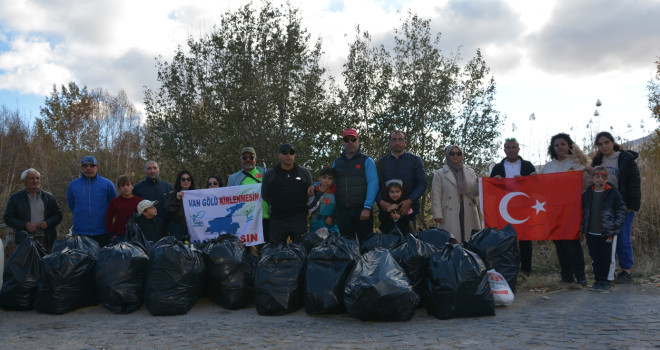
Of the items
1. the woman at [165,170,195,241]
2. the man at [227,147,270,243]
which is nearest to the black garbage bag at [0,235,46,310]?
the woman at [165,170,195,241]

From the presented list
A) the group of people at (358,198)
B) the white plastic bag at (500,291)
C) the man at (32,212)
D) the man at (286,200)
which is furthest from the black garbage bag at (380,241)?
the man at (32,212)

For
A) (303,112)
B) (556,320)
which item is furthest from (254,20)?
(556,320)

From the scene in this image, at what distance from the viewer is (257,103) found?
943cm

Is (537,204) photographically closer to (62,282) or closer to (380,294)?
(380,294)

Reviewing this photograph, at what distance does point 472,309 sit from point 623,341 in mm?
1243

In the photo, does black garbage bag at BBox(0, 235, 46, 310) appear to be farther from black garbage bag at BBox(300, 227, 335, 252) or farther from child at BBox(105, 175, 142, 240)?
black garbage bag at BBox(300, 227, 335, 252)

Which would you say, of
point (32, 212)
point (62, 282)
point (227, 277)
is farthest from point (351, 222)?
point (32, 212)

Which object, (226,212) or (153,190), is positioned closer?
(153,190)

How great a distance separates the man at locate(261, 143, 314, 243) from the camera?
6.23 metres

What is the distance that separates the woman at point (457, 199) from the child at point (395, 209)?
0.51 m

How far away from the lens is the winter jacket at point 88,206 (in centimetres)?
649

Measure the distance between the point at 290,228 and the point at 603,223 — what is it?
364cm

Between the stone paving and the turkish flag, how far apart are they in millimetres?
1230

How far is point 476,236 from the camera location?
5738mm
